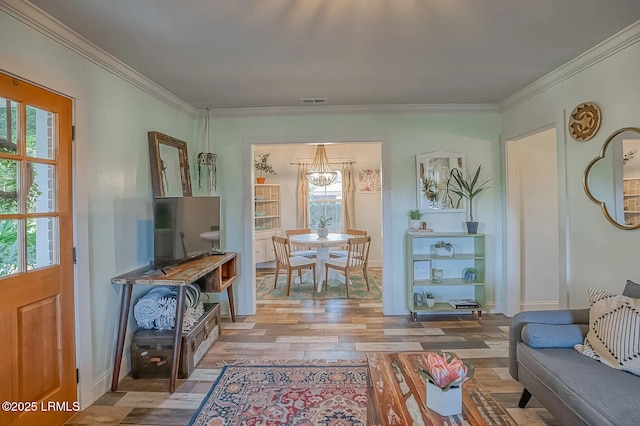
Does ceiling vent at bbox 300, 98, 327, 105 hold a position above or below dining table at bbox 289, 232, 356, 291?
above

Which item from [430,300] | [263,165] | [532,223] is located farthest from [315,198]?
[532,223]

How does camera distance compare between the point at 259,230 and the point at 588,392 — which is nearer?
the point at 588,392

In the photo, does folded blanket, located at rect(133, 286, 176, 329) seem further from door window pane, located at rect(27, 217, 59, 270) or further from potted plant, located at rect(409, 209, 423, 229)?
potted plant, located at rect(409, 209, 423, 229)

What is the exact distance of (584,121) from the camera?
8.89ft

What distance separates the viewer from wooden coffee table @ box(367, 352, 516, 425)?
56.2 inches

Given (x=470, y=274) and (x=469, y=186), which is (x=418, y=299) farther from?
(x=469, y=186)

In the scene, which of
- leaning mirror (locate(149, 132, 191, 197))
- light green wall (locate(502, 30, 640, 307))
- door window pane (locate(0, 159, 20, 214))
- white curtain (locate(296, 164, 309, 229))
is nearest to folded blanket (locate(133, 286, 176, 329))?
leaning mirror (locate(149, 132, 191, 197))

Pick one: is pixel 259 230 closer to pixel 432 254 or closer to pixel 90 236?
pixel 432 254

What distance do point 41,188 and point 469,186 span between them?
4.03m

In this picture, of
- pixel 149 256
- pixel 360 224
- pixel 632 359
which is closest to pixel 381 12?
pixel 632 359

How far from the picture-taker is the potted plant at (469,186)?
3.96 metres

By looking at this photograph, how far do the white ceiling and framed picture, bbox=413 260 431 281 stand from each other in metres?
1.98

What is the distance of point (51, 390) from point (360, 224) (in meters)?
5.71

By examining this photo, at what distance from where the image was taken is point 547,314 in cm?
225
